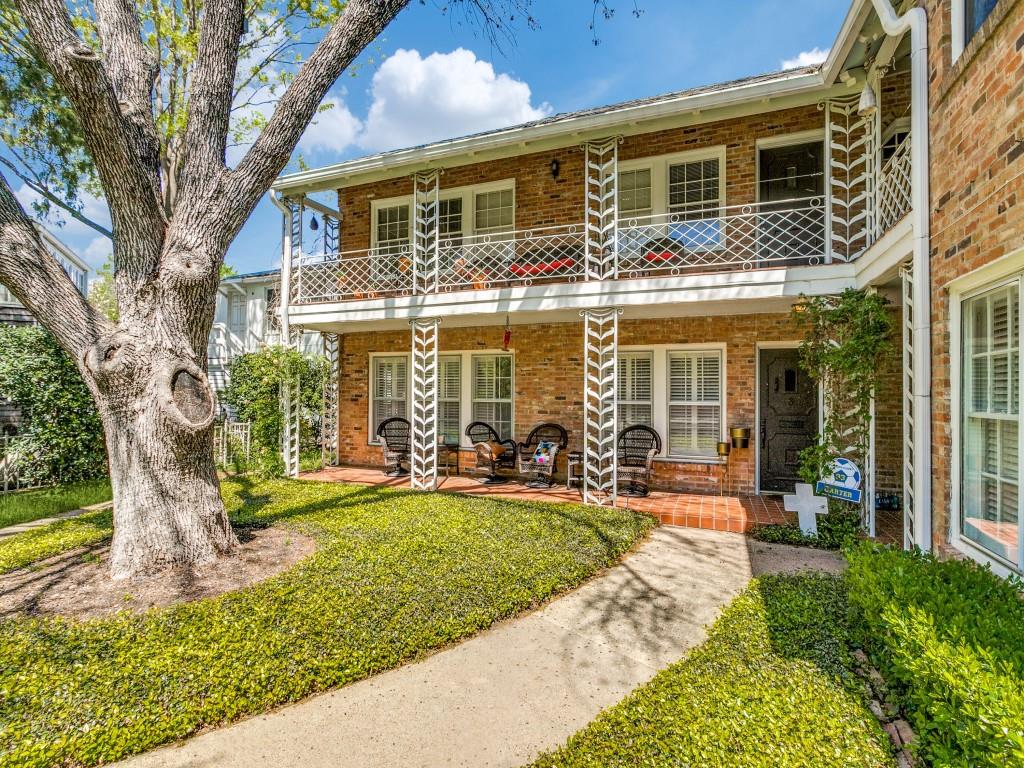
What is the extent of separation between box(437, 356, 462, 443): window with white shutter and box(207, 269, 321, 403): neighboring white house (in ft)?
30.5

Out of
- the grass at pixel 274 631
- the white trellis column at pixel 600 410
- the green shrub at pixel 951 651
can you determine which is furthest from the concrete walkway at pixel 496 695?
the white trellis column at pixel 600 410

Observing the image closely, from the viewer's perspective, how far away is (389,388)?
1112 cm

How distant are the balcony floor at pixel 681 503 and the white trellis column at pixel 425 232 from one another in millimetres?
3548

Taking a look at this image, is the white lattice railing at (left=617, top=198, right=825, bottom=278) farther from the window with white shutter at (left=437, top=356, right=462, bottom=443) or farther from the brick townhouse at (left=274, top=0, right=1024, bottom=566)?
the window with white shutter at (left=437, top=356, right=462, bottom=443)

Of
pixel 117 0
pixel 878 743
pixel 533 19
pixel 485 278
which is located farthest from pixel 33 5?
pixel 878 743

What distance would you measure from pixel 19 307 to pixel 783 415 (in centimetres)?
1645

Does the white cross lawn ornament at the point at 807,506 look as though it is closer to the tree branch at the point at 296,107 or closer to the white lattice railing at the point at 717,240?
the white lattice railing at the point at 717,240

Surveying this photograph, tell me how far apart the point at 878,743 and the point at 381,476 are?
8.75 metres

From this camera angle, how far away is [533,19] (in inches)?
267

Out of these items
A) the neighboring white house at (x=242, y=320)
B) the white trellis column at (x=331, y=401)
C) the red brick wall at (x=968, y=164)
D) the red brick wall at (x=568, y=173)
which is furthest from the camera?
the neighboring white house at (x=242, y=320)

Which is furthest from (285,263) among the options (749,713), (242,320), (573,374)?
(242,320)

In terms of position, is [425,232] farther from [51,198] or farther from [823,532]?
[51,198]

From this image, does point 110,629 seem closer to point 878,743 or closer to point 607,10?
point 878,743

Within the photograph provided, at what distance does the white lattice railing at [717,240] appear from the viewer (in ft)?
25.5
